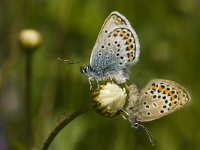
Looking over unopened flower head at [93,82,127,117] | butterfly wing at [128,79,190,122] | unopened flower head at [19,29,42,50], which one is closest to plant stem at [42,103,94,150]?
unopened flower head at [93,82,127,117]

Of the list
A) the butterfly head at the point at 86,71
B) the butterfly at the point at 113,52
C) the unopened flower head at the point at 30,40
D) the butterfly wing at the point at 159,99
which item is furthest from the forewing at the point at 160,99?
the unopened flower head at the point at 30,40

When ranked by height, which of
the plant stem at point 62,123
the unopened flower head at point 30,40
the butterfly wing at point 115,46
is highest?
the butterfly wing at point 115,46

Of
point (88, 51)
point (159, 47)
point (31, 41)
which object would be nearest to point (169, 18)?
point (159, 47)

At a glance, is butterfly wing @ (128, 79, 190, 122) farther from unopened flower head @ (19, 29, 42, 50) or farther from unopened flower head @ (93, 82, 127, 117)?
unopened flower head @ (19, 29, 42, 50)

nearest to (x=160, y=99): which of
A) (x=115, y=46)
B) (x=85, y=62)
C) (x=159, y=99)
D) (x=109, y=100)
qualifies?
(x=159, y=99)

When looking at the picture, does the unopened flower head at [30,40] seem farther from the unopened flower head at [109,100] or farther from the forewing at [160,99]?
the forewing at [160,99]

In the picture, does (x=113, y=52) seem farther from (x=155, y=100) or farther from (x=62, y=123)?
(x=62, y=123)

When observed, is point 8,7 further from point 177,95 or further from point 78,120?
point 177,95
